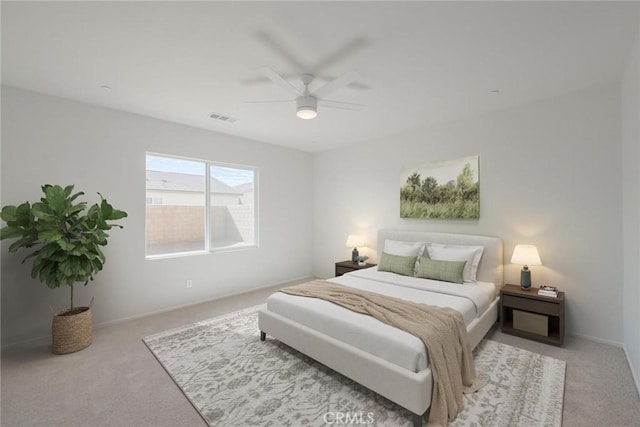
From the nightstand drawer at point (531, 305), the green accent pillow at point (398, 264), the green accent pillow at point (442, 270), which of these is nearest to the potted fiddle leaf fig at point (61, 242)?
the green accent pillow at point (398, 264)

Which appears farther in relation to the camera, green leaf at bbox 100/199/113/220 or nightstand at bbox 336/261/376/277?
nightstand at bbox 336/261/376/277

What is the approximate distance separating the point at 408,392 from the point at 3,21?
3.79m

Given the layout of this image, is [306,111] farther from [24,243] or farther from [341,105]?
[24,243]

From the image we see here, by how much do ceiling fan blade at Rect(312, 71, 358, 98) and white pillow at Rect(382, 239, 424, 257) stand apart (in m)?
2.49


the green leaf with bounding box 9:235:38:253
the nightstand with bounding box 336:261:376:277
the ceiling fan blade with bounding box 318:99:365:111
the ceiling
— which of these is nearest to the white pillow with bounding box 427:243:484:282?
the nightstand with bounding box 336:261:376:277

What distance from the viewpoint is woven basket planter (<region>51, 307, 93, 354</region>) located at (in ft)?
9.29

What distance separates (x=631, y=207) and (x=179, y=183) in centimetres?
532

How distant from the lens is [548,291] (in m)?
3.07

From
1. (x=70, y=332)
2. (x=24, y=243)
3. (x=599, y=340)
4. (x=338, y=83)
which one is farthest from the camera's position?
(x=599, y=340)

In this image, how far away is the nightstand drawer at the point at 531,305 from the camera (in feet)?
9.52

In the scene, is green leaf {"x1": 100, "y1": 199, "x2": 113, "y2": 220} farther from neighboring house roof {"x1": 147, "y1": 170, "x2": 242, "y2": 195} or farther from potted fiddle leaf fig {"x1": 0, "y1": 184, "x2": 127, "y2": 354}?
neighboring house roof {"x1": 147, "y1": 170, "x2": 242, "y2": 195}

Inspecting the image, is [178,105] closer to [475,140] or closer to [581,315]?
[475,140]

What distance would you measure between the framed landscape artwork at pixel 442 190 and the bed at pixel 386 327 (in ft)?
1.30

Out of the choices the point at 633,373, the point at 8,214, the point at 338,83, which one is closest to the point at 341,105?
the point at 338,83
